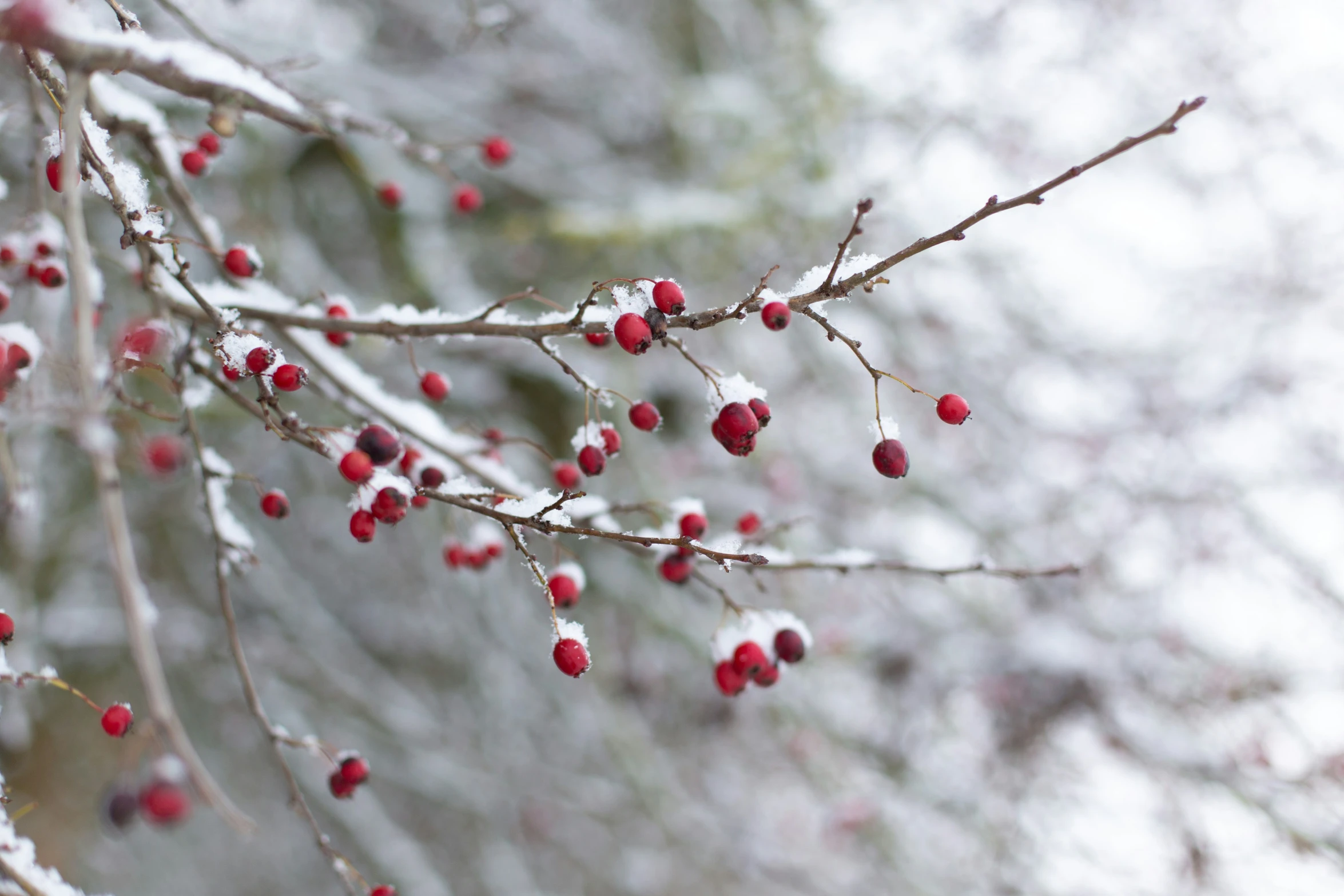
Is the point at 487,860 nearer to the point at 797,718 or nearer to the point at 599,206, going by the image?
the point at 797,718

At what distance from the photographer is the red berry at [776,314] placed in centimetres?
109

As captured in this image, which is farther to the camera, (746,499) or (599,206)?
(746,499)

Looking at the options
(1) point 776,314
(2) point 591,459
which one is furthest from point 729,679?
(1) point 776,314

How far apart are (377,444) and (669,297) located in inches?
20.2

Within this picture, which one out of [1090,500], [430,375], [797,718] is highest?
[1090,500]

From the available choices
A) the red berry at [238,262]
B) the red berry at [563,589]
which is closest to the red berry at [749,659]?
the red berry at [563,589]

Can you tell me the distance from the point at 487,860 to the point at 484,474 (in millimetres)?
3039

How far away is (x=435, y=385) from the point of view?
5.66 feet

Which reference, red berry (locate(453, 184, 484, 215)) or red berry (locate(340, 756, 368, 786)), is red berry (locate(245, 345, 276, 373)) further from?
red berry (locate(453, 184, 484, 215))

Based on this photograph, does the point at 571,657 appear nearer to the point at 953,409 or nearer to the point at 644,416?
the point at 644,416

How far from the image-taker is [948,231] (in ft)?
3.41

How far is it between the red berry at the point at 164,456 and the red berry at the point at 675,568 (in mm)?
976

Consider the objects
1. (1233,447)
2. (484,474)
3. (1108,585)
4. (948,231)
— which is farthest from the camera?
(1233,447)

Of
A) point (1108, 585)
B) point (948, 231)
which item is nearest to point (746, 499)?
point (1108, 585)
